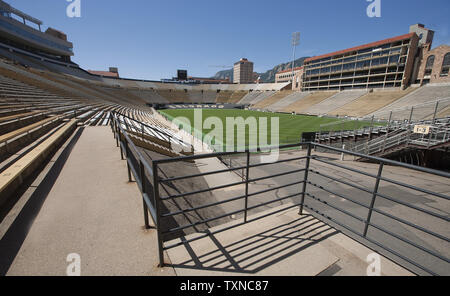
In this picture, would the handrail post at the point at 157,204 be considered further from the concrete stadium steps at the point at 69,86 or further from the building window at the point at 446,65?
the building window at the point at 446,65

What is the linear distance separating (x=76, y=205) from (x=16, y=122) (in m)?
5.38

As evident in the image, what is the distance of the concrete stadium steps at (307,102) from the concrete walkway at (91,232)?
47154mm

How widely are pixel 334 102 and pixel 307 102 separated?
662 cm

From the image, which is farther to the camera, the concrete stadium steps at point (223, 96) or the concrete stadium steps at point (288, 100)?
the concrete stadium steps at point (223, 96)

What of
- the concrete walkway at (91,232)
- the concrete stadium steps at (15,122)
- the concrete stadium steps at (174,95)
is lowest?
the concrete walkway at (91,232)

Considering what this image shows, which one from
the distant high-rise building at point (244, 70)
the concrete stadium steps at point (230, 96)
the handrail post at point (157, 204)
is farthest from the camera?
the distant high-rise building at point (244, 70)

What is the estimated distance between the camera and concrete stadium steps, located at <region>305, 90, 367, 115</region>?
140 ft

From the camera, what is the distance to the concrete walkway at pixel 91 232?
2.03 m

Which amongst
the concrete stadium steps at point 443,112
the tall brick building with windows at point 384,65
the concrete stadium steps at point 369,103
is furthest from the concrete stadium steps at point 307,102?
the concrete stadium steps at point 443,112

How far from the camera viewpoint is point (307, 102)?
50.2 m

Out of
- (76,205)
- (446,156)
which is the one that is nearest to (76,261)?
(76,205)

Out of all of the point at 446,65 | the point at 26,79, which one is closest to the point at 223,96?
the point at 446,65

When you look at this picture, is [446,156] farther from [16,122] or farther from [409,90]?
[409,90]

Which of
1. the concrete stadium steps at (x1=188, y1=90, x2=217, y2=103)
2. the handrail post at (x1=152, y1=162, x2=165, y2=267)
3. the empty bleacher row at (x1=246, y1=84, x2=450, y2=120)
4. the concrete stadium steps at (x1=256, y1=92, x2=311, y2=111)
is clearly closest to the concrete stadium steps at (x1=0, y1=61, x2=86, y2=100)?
the handrail post at (x1=152, y1=162, x2=165, y2=267)
